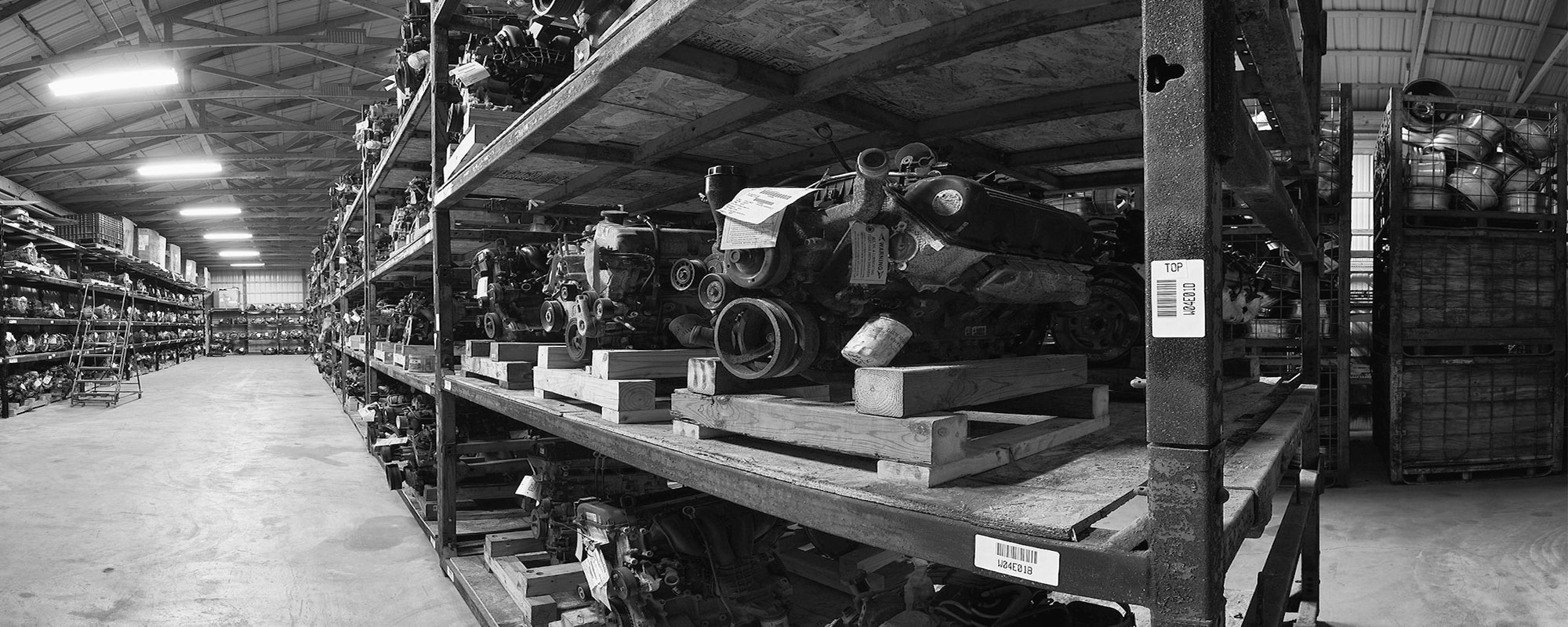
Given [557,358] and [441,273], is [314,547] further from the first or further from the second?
[557,358]

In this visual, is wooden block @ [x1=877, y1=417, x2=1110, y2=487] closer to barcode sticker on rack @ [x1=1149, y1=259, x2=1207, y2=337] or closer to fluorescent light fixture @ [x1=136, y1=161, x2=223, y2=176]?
barcode sticker on rack @ [x1=1149, y1=259, x2=1207, y2=337]

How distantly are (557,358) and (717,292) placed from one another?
127 centimetres

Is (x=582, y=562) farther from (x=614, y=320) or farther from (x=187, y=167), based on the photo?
(x=187, y=167)

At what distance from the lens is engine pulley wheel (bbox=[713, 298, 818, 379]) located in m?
1.69

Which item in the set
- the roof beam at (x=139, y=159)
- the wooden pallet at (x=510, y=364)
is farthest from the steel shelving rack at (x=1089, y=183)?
the roof beam at (x=139, y=159)

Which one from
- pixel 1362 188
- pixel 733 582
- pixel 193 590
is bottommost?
pixel 193 590

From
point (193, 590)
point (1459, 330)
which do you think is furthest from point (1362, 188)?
point (193, 590)

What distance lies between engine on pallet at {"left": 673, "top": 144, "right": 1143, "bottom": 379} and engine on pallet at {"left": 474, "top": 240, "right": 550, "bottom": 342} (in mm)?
2103

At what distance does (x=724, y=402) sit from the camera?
180 cm

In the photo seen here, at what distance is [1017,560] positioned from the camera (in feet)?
3.54

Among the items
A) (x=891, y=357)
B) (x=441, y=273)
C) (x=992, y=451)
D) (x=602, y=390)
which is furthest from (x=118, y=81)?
(x=992, y=451)

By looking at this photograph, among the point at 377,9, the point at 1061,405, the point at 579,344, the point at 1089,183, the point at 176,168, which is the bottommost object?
the point at 1061,405

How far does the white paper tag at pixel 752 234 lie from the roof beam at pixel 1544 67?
14291 millimetres

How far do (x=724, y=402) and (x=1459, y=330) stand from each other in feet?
20.9
